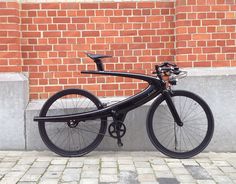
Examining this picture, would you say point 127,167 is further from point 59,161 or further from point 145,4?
point 145,4

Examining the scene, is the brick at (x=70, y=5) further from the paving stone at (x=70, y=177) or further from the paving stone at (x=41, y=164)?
the paving stone at (x=70, y=177)

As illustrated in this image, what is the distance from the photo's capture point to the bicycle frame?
4.85 meters

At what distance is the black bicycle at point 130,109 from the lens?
16.0ft

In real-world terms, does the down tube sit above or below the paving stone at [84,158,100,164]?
above

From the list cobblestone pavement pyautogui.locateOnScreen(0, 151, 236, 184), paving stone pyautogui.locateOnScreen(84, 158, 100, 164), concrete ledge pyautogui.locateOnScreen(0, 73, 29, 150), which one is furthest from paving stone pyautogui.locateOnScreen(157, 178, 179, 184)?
concrete ledge pyautogui.locateOnScreen(0, 73, 29, 150)

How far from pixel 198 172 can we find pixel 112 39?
6.79 ft

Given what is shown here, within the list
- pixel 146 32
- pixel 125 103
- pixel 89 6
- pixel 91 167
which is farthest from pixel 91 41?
pixel 91 167

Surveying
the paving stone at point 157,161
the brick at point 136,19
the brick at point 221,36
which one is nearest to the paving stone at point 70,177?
the paving stone at point 157,161

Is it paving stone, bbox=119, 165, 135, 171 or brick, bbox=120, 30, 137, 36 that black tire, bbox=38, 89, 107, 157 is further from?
brick, bbox=120, 30, 137, 36

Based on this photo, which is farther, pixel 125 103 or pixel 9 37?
pixel 9 37

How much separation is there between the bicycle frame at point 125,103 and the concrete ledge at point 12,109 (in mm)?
416

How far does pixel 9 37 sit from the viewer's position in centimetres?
513

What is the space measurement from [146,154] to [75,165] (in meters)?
1.01

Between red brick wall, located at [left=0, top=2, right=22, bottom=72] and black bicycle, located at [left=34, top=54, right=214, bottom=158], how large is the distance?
73 cm
